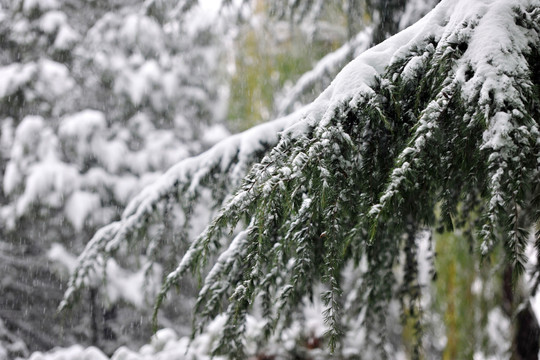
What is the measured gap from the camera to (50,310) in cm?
589

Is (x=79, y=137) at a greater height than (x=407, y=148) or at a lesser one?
lesser

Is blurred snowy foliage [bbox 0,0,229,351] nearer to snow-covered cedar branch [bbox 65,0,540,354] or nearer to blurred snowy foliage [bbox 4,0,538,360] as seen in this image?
blurred snowy foliage [bbox 4,0,538,360]

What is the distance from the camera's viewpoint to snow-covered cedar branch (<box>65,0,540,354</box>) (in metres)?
0.94

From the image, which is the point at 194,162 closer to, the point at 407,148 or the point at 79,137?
the point at 407,148

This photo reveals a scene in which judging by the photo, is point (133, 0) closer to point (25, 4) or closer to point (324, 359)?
point (25, 4)

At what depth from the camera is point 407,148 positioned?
3.30 feet

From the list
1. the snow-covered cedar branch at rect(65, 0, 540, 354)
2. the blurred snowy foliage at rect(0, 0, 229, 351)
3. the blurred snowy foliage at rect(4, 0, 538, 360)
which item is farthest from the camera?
the blurred snowy foliage at rect(0, 0, 229, 351)

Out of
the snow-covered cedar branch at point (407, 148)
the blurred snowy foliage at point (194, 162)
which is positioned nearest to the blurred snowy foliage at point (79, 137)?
the blurred snowy foliage at point (194, 162)

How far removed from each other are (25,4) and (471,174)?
589 centimetres

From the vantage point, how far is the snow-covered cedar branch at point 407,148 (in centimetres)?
94

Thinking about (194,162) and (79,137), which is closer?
(194,162)

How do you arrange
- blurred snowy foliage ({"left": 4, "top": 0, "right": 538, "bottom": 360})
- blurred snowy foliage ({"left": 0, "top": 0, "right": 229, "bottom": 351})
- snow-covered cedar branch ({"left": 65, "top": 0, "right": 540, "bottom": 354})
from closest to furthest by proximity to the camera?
snow-covered cedar branch ({"left": 65, "top": 0, "right": 540, "bottom": 354}) < blurred snowy foliage ({"left": 4, "top": 0, "right": 538, "bottom": 360}) < blurred snowy foliage ({"left": 0, "top": 0, "right": 229, "bottom": 351})

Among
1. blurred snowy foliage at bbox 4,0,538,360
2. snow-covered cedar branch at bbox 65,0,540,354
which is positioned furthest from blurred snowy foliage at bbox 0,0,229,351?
snow-covered cedar branch at bbox 65,0,540,354

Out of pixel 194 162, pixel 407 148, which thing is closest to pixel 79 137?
pixel 194 162
